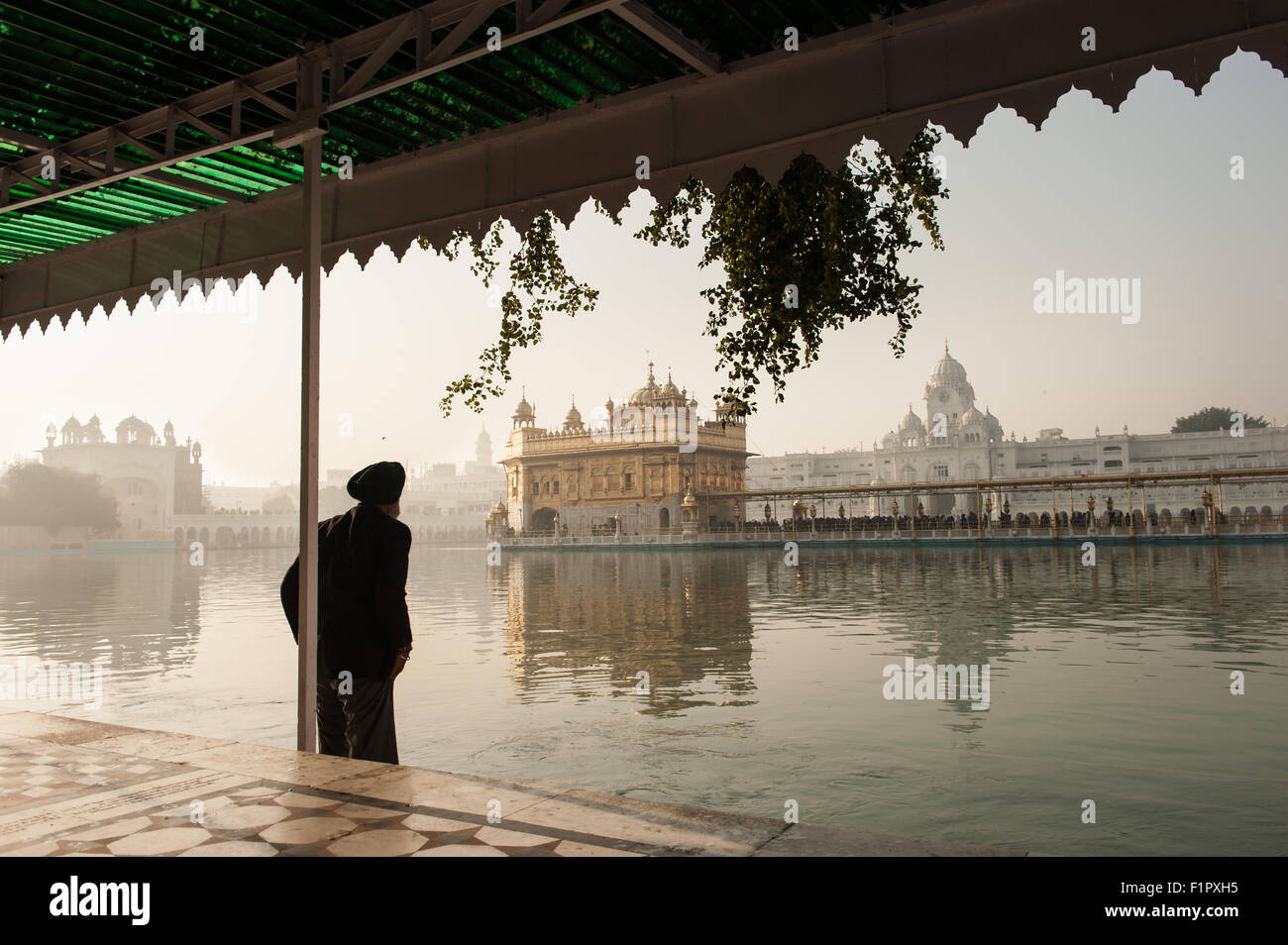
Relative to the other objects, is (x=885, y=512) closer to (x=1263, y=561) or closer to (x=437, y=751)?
(x=1263, y=561)

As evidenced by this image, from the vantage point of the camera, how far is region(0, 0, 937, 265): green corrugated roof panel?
339 cm

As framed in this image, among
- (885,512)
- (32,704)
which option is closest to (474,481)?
(885,512)

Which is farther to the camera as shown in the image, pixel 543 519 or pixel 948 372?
pixel 948 372

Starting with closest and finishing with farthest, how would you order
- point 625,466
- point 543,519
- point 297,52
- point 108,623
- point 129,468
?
point 297,52, point 108,623, point 625,466, point 543,519, point 129,468

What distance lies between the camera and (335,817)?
2539 millimetres

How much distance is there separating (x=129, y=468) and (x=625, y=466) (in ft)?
166

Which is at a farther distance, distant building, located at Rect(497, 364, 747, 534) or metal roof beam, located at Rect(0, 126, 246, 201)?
distant building, located at Rect(497, 364, 747, 534)

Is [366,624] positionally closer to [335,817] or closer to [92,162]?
[335,817]

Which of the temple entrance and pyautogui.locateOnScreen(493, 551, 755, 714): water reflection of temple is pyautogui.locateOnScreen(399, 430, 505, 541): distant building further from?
pyautogui.locateOnScreen(493, 551, 755, 714): water reflection of temple

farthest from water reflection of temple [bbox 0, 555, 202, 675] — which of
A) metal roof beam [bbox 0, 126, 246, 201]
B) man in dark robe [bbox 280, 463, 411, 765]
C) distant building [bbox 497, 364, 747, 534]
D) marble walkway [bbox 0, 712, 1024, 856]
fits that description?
distant building [bbox 497, 364, 747, 534]

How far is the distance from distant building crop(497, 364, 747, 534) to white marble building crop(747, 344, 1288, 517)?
1224 cm

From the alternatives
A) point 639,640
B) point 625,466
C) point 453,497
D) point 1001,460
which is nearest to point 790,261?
point 639,640

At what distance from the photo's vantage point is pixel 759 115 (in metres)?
3.55

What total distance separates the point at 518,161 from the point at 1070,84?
233 centimetres
